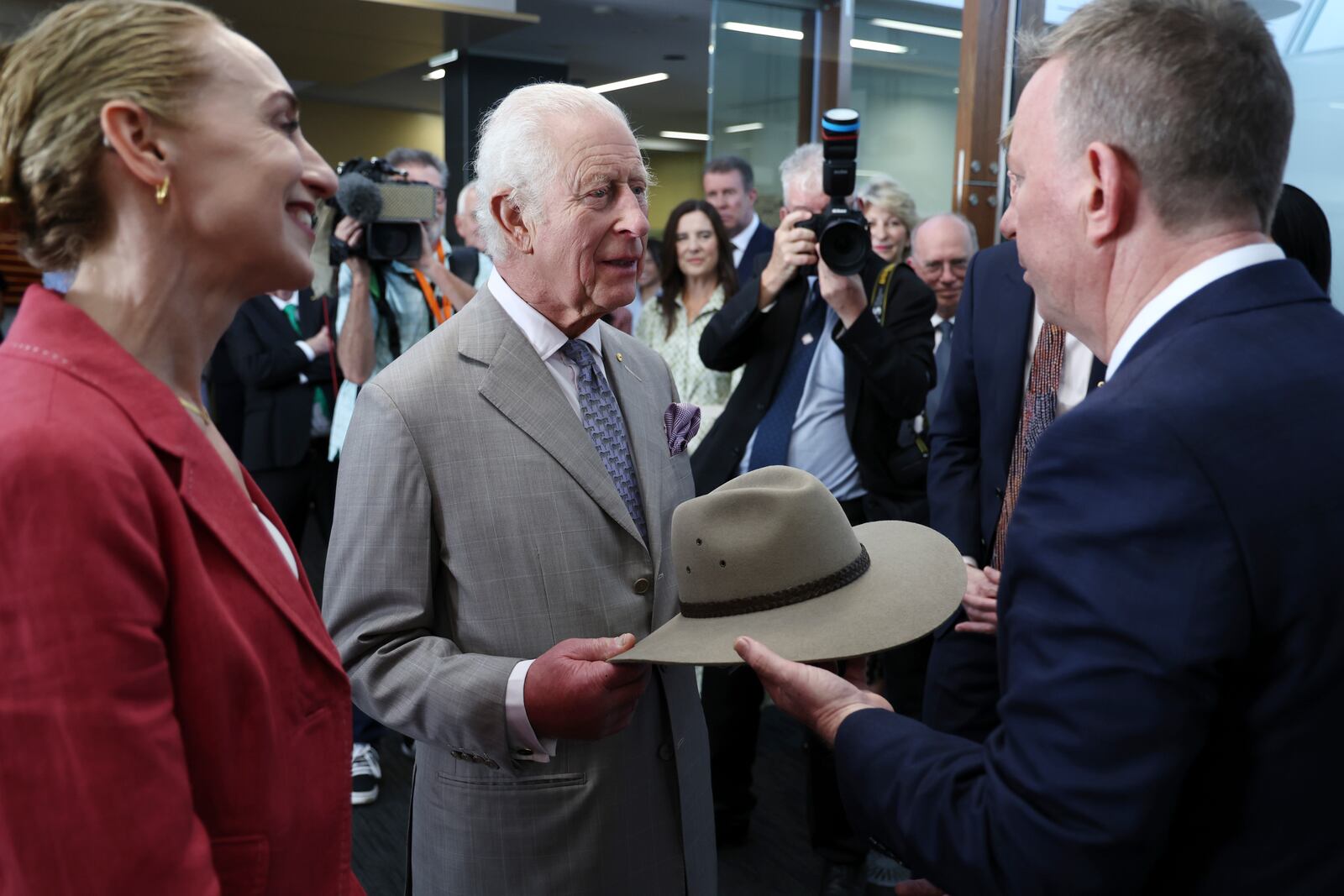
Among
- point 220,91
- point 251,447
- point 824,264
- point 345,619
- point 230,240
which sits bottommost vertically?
point 251,447

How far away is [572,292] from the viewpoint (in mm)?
1515

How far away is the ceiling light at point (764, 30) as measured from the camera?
19.1 ft

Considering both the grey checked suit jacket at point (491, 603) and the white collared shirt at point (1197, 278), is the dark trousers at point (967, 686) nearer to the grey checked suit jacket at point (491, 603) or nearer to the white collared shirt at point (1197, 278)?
the grey checked suit jacket at point (491, 603)

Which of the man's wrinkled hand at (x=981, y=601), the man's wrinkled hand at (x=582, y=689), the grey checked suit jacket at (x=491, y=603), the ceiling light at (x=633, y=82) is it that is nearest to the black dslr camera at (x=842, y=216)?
the man's wrinkled hand at (x=981, y=601)

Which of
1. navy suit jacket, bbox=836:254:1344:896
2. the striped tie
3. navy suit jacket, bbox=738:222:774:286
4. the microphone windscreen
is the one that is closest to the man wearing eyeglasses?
navy suit jacket, bbox=738:222:774:286

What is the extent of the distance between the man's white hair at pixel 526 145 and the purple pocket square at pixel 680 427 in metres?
0.35

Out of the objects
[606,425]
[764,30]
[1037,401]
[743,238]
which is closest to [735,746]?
[1037,401]

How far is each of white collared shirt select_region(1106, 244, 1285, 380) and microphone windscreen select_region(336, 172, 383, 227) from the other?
233cm

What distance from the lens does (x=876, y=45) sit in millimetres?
5617

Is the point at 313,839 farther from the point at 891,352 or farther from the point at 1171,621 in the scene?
the point at 891,352

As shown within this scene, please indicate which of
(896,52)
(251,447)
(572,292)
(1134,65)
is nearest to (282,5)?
(896,52)

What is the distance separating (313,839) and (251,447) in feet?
9.01

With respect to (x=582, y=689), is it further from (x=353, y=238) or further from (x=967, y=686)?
(x=353, y=238)

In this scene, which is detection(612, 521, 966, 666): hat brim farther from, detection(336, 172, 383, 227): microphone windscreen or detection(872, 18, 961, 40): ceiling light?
detection(872, 18, 961, 40): ceiling light
